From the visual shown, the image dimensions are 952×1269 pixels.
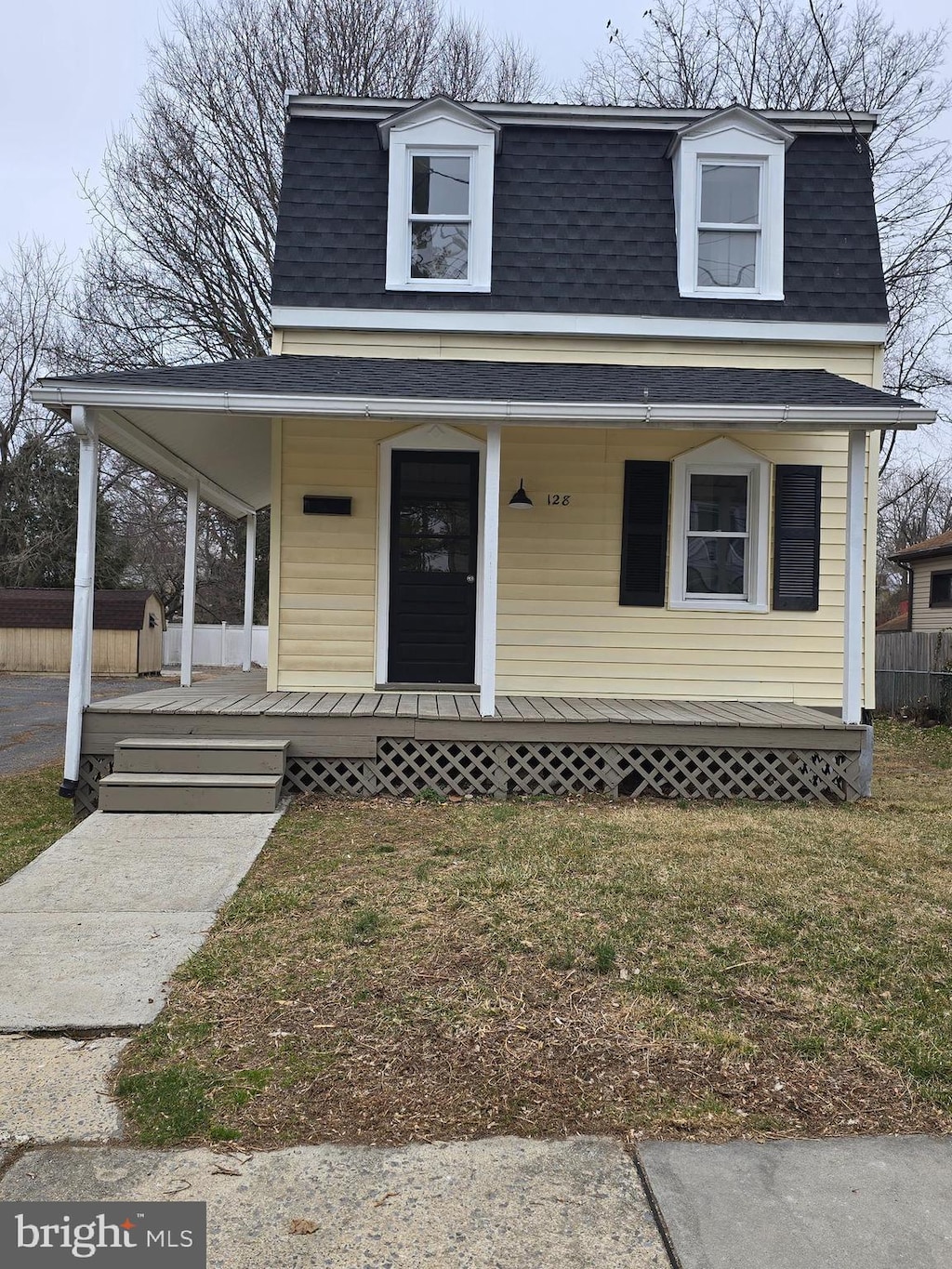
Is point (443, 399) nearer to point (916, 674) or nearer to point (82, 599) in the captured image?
point (82, 599)

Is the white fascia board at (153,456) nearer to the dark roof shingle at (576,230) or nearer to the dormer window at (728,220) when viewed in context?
the dark roof shingle at (576,230)

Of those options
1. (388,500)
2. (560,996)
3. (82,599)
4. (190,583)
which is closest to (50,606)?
(190,583)

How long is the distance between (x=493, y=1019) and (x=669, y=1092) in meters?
0.65

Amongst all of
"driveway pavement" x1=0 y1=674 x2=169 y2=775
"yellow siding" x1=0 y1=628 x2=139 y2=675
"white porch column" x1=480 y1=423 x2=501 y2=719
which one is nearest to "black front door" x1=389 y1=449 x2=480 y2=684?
"white porch column" x1=480 y1=423 x2=501 y2=719

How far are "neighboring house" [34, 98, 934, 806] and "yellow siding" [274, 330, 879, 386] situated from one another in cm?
2

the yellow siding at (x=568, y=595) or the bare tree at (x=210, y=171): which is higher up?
the bare tree at (x=210, y=171)

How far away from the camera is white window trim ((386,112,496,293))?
8.05m

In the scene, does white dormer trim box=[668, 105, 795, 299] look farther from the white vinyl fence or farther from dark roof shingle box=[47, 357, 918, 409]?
the white vinyl fence

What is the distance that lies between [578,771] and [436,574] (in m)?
2.33

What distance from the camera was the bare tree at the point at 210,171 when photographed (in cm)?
1759

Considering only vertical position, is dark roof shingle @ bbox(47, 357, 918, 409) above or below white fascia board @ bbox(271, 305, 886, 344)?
below

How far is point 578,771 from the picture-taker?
6672 millimetres

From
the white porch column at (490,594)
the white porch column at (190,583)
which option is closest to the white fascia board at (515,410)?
the white porch column at (490,594)

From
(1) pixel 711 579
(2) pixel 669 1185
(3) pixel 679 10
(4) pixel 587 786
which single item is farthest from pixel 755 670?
(3) pixel 679 10
